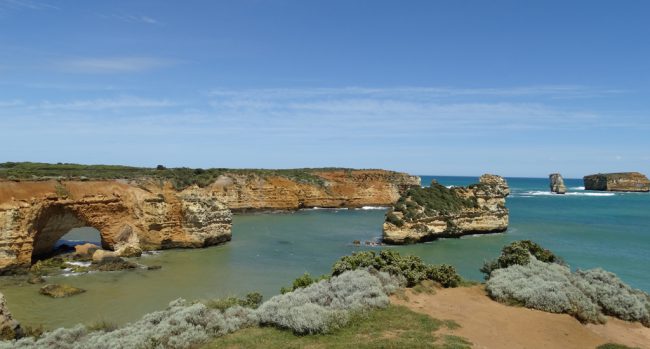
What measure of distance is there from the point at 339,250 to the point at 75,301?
19.9m

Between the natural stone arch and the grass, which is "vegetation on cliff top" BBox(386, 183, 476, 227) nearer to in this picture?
the natural stone arch

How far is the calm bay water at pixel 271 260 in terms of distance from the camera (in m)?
21.4

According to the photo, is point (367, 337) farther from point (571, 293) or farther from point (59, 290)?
point (59, 290)

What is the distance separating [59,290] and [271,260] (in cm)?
1360

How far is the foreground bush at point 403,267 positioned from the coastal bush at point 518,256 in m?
2.74

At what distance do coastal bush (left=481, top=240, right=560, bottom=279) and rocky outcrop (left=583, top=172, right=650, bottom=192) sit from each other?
505 ft

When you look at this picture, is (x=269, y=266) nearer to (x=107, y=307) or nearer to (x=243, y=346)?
(x=107, y=307)

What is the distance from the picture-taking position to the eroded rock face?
27578 millimetres

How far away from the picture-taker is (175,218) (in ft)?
121

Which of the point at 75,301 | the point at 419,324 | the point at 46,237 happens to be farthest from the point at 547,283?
the point at 46,237

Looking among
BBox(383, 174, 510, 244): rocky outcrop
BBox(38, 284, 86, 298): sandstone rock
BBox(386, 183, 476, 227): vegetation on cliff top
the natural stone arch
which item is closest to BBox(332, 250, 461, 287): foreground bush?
BBox(38, 284, 86, 298): sandstone rock

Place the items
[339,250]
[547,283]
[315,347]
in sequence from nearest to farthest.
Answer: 1. [315,347]
2. [547,283]
3. [339,250]

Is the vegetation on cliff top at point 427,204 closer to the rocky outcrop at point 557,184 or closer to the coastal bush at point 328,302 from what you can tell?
the coastal bush at point 328,302

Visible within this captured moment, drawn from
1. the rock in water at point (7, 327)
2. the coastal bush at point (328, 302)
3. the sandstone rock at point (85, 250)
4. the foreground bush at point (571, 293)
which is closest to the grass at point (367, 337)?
the coastal bush at point (328, 302)
